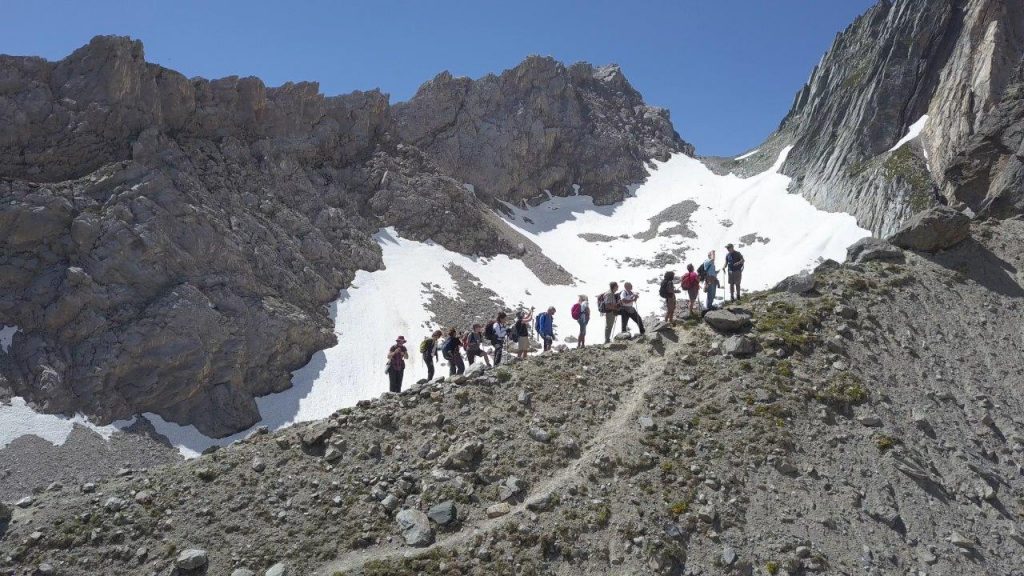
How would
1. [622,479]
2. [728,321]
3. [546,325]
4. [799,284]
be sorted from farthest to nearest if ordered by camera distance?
[546,325] < [799,284] < [728,321] < [622,479]

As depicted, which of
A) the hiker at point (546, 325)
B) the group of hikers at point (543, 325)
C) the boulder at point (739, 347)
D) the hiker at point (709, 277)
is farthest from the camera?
the hiker at point (546, 325)

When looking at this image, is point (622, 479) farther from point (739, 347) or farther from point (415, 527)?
point (739, 347)

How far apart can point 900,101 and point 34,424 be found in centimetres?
9271

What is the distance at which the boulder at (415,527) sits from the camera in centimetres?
1138

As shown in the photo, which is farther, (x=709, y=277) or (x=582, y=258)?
(x=582, y=258)

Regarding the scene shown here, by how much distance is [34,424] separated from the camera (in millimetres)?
35969

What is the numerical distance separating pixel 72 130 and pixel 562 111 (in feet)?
252

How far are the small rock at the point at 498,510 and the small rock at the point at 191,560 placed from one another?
540cm

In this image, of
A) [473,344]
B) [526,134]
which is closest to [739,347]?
[473,344]

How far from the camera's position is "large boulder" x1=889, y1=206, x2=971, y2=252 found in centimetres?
2350

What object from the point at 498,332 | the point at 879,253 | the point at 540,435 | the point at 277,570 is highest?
the point at 879,253

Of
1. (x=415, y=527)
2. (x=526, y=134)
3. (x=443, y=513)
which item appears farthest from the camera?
(x=526, y=134)

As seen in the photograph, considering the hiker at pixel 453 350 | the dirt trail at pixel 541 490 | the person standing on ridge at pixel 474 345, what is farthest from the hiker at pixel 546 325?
the dirt trail at pixel 541 490

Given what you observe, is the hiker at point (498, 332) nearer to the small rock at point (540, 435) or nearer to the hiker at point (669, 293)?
the hiker at point (669, 293)
